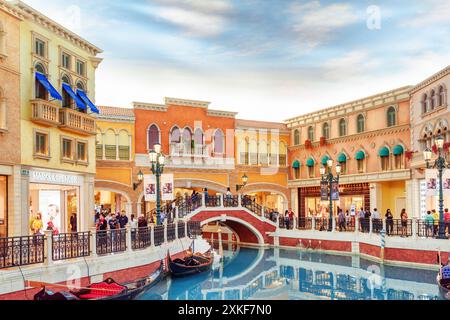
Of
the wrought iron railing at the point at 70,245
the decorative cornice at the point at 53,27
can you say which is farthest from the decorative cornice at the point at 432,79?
the wrought iron railing at the point at 70,245

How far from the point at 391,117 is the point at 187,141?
911 centimetres

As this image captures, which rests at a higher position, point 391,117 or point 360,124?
point 391,117

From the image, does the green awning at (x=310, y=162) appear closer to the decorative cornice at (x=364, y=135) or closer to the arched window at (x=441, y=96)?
the decorative cornice at (x=364, y=135)

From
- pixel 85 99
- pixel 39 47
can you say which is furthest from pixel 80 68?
pixel 39 47

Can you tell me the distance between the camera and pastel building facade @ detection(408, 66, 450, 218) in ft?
67.6

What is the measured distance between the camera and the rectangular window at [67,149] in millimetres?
16859

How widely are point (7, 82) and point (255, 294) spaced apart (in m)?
7.82

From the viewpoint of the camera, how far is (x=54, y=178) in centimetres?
1622

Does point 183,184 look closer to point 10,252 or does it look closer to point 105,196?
point 105,196

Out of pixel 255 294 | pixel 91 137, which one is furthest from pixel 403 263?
pixel 91 137

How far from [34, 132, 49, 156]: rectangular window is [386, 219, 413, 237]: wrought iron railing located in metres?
10.6

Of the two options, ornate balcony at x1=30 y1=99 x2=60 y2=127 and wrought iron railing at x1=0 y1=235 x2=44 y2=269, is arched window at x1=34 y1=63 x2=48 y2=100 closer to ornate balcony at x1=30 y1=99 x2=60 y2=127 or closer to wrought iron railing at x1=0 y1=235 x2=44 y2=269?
ornate balcony at x1=30 y1=99 x2=60 y2=127

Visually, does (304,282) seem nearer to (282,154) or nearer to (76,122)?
(76,122)

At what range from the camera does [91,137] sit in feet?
60.7
